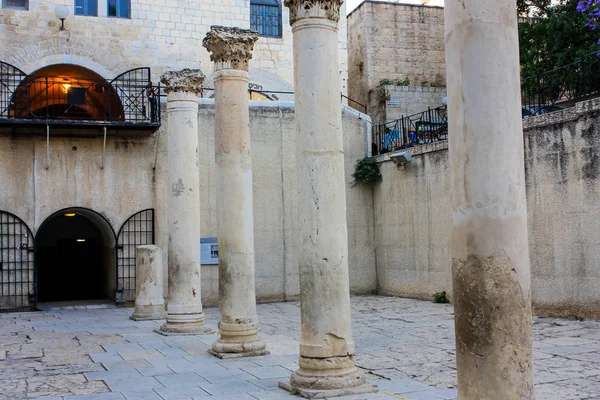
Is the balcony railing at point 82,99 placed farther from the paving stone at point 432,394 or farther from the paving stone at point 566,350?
the paving stone at point 432,394

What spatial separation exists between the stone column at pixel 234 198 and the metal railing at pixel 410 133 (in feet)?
27.3

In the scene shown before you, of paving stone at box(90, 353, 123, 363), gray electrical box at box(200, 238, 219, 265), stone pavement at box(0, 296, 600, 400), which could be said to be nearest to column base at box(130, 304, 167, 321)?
stone pavement at box(0, 296, 600, 400)

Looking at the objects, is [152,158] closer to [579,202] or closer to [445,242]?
[445,242]

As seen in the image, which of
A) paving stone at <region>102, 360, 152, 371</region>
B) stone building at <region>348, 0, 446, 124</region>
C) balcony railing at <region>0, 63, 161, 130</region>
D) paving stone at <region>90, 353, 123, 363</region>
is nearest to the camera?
paving stone at <region>102, 360, 152, 371</region>

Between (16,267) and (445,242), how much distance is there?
34.0 ft

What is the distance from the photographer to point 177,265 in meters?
12.3

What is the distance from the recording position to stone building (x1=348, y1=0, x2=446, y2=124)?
22550 mm

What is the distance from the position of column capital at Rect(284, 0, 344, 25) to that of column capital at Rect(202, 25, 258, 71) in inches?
102

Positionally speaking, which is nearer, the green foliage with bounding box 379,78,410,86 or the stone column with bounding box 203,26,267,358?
the stone column with bounding box 203,26,267,358

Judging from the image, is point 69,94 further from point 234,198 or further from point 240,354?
point 240,354

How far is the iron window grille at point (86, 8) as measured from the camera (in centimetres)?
1916

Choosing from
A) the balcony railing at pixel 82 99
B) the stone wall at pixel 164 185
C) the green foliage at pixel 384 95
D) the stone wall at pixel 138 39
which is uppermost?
the stone wall at pixel 138 39

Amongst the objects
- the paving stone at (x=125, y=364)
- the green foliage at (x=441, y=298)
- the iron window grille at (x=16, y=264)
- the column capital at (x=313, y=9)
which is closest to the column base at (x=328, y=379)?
the paving stone at (x=125, y=364)

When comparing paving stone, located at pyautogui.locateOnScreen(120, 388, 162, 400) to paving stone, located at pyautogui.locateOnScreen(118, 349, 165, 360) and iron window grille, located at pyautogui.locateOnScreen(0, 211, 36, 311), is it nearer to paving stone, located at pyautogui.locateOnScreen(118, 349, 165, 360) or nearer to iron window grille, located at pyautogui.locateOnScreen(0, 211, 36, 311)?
paving stone, located at pyautogui.locateOnScreen(118, 349, 165, 360)
